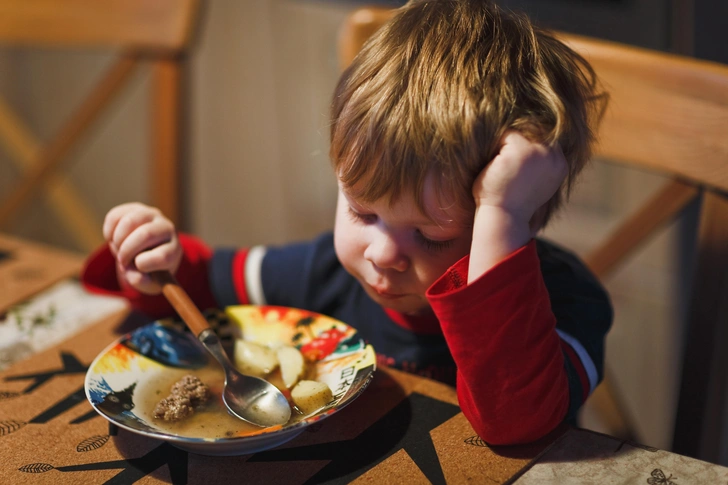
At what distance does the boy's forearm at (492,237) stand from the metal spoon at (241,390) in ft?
0.61

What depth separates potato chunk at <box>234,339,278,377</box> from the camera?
650mm

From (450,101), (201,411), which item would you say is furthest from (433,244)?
(201,411)

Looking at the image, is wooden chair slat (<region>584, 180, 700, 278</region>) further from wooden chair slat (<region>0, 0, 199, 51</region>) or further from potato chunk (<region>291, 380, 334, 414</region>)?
wooden chair slat (<region>0, 0, 199, 51</region>)

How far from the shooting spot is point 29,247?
3.07ft

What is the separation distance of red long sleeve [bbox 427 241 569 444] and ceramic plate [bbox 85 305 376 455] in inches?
3.4

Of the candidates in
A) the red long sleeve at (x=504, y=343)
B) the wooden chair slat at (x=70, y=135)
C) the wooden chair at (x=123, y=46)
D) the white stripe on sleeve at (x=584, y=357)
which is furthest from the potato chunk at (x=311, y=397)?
the wooden chair slat at (x=70, y=135)

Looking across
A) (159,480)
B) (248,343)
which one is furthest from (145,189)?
(159,480)

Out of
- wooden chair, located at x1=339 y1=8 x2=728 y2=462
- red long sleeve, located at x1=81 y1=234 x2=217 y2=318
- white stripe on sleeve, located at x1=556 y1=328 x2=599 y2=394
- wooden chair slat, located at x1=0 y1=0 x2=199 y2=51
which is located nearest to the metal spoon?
red long sleeve, located at x1=81 y1=234 x2=217 y2=318

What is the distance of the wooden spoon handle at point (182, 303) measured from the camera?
2.13ft

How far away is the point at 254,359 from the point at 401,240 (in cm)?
19

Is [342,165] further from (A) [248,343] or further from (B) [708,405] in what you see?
(B) [708,405]

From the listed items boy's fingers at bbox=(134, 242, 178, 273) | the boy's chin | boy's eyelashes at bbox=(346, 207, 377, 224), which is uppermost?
boy's eyelashes at bbox=(346, 207, 377, 224)

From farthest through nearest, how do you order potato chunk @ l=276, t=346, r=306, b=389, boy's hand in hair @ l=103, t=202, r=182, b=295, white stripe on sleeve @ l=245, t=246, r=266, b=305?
white stripe on sleeve @ l=245, t=246, r=266, b=305, boy's hand in hair @ l=103, t=202, r=182, b=295, potato chunk @ l=276, t=346, r=306, b=389

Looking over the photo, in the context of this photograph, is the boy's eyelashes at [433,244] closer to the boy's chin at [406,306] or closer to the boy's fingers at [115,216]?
the boy's chin at [406,306]
